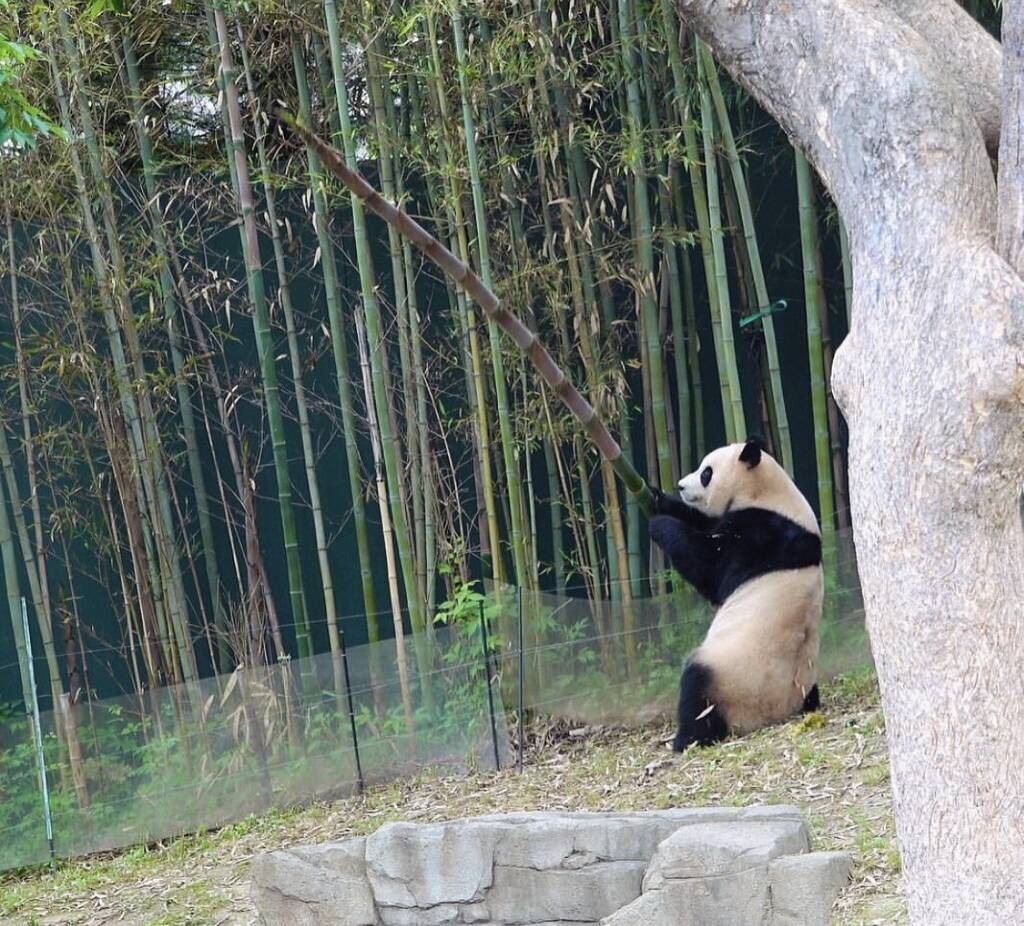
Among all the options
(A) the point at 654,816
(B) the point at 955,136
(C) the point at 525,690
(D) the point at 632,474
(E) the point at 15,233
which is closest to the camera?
(B) the point at 955,136

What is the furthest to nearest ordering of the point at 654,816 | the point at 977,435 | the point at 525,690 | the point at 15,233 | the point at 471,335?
the point at 15,233, the point at 471,335, the point at 525,690, the point at 654,816, the point at 977,435

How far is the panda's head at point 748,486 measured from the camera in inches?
210

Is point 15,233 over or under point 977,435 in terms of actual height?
over

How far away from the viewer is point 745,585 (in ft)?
17.6

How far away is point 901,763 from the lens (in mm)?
2285

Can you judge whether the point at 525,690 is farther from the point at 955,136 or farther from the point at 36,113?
the point at 955,136

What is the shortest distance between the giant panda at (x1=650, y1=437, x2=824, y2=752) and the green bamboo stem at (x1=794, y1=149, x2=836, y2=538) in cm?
65

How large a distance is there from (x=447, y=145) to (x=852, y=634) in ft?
8.58

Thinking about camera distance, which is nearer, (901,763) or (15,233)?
(901,763)

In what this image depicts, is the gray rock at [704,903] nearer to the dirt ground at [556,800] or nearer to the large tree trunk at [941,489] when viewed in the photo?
the dirt ground at [556,800]

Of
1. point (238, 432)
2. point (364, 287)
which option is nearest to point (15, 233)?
point (238, 432)

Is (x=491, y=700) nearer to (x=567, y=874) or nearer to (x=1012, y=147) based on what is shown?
(x=567, y=874)

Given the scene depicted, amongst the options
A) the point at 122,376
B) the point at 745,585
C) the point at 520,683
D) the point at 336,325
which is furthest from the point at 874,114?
the point at 122,376

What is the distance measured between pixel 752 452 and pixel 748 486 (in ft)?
0.58
